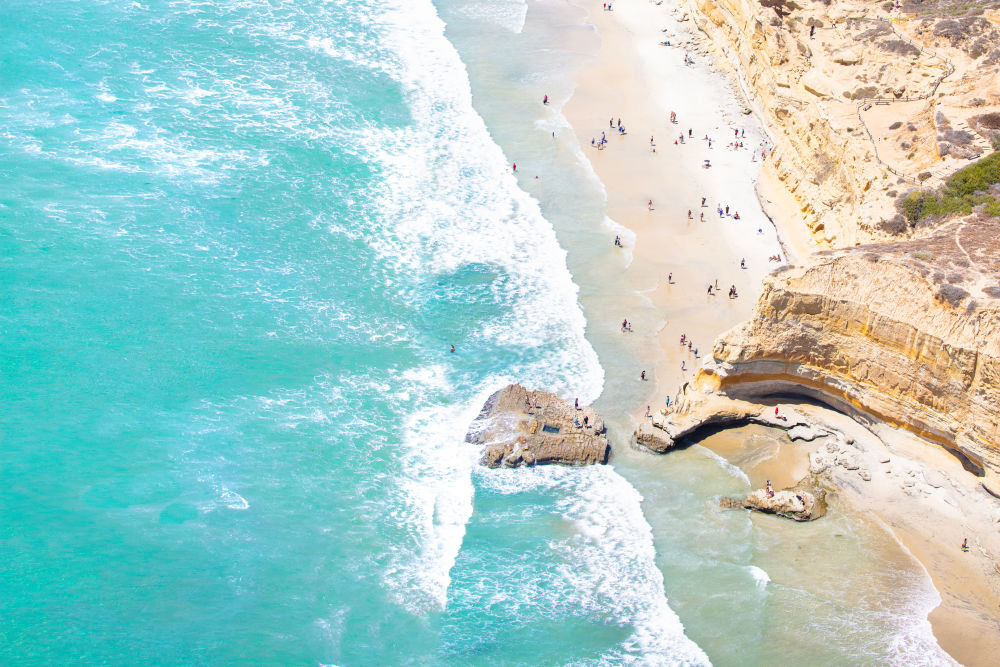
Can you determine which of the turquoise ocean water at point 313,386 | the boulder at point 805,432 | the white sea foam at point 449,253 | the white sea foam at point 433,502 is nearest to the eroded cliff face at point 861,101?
the boulder at point 805,432

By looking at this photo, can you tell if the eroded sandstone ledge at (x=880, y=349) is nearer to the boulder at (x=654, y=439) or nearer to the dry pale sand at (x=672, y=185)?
the boulder at (x=654, y=439)

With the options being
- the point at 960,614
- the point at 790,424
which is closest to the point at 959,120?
the point at 790,424

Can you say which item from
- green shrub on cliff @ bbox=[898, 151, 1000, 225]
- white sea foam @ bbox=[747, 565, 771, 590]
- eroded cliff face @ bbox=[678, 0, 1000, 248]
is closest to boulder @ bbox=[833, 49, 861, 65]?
eroded cliff face @ bbox=[678, 0, 1000, 248]

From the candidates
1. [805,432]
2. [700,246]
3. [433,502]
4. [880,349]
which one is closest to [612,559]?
[433,502]

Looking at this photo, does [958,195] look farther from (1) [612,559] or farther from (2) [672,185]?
(1) [612,559]

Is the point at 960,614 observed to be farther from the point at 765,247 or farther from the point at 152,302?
the point at 152,302

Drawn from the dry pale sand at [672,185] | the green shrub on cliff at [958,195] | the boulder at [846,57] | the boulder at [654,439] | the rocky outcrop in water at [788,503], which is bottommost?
the boulder at [654,439]
